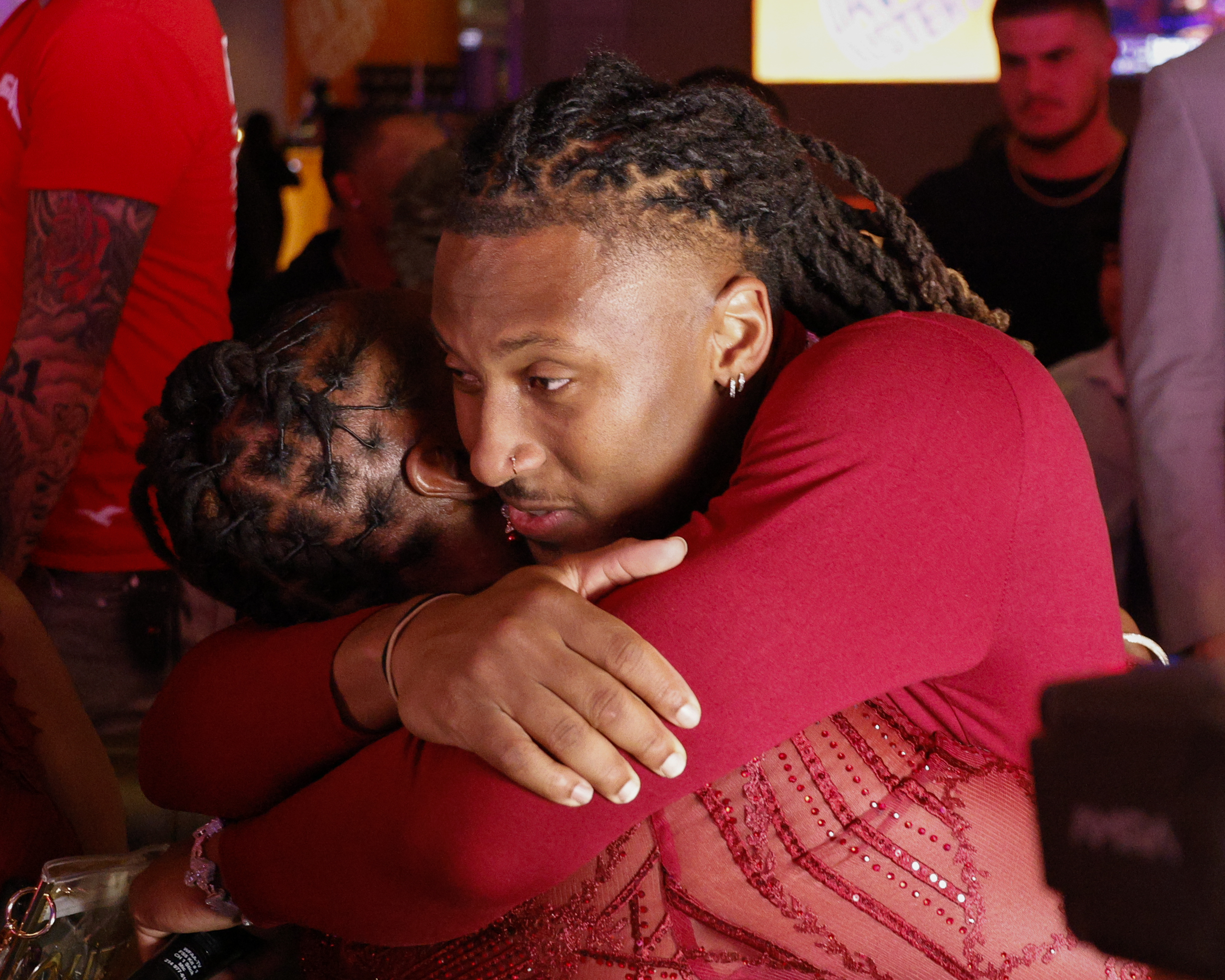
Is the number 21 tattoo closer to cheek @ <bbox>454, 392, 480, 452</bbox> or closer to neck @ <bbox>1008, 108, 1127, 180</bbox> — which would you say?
cheek @ <bbox>454, 392, 480, 452</bbox>

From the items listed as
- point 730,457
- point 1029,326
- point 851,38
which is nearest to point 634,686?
point 730,457

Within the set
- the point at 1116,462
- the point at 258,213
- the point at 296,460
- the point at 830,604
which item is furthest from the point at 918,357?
the point at 258,213

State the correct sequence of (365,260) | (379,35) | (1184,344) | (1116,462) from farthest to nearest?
(379,35) < (365,260) < (1116,462) < (1184,344)

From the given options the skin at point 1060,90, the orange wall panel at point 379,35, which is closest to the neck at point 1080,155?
the skin at point 1060,90

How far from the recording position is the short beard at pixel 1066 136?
356cm

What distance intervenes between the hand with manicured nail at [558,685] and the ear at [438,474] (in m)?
0.37

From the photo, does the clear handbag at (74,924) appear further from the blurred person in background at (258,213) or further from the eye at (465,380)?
the blurred person in background at (258,213)

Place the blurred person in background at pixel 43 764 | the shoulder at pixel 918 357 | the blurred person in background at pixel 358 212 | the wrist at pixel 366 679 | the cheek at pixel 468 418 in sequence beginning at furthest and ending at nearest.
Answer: the blurred person in background at pixel 358 212
the blurred person in background at pixel 43 764
the cheek at pixel 468 418
the wrist at pixel 366 679
the shoulder at pixel 918 357

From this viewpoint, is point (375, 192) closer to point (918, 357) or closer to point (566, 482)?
point (566, 482)

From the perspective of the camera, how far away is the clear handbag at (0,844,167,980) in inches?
59.1

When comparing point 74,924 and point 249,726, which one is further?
point 74,924

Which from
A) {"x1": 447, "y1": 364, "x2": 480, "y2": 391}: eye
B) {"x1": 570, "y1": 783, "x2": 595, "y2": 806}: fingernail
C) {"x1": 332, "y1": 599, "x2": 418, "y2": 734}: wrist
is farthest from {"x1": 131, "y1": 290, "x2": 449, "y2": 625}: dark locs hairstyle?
{"x1": 570, "y1": 783, "x2": 595, "y2": 806}: fingernail

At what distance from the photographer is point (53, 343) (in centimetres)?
209

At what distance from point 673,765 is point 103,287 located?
155 centimetres
